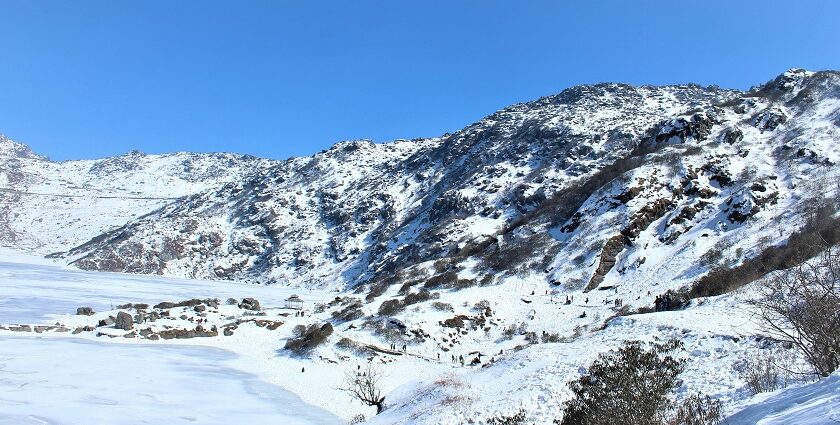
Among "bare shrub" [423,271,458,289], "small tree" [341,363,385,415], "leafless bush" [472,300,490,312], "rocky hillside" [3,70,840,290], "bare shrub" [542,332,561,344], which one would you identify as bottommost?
"small tree" [341,363,385,415]

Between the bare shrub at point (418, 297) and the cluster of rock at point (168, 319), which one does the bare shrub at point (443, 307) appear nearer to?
the bare shrub at point (418, 297)

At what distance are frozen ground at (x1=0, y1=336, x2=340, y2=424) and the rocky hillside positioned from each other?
30.0m

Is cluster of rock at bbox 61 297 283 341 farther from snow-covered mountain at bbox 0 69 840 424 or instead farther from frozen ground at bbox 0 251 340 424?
frozen ground at bbox 0 251 340 424

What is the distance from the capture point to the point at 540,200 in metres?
90.2

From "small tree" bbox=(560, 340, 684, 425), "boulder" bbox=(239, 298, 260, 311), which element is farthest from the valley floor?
"boulder" bbox=(239, 298, 260, 311)

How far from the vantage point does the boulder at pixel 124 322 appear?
46875 millimetres

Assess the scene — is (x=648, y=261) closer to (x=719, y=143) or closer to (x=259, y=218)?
(x=719, y=143)

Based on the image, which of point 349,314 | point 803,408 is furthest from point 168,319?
point 803,408

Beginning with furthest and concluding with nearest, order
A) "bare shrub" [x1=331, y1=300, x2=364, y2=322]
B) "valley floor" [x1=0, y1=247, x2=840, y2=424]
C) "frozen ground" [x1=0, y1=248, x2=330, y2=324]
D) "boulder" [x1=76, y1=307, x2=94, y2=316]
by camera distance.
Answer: "frozen ground" [x1=0, y1=248, x2=330, y2=324] → "boulder" [x1=76, y1=307, x2=94, y2=316] → "bare shrub" [x1=331, y1=300, x2=364, y2=322] → "valley floor" [x1=0, y1=247, x2=840, y2=424]

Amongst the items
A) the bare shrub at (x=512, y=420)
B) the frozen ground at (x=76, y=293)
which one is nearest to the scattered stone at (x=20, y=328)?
the frozen ground at (x=76, y=293)

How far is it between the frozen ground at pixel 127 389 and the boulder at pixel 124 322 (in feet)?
20.8

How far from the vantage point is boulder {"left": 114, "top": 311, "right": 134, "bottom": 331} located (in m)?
46.9

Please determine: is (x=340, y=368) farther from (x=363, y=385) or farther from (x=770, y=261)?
(x=770, y=261)

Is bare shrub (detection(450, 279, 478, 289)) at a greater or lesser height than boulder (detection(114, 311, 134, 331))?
greater
